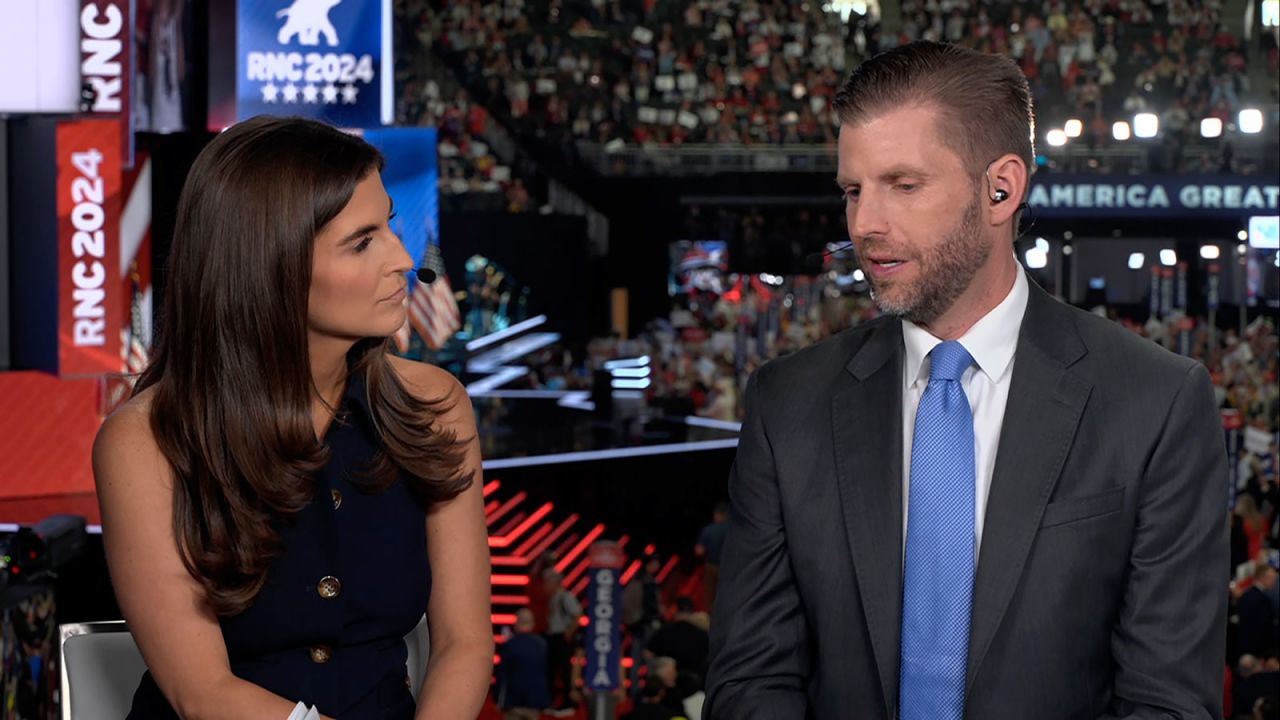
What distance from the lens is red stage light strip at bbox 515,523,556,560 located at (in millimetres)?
11320

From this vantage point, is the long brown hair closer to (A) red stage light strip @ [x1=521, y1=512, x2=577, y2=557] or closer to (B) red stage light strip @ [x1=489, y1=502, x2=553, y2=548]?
(B) red stage light strip @ [x1=489, y1=502, x2=553, y2=548]

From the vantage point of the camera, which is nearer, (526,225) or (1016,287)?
(1016,287)

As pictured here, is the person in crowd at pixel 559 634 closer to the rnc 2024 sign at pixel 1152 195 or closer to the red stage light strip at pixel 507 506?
the red stage light strip at pixel 507 506

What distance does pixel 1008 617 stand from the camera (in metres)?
1.81

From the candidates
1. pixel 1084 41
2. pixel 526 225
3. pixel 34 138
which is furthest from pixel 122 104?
pixel 1084 41

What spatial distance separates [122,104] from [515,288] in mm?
11048

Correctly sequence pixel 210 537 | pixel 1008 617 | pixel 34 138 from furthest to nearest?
pixel 34 138, pixel 210 537, pixel 1008 617

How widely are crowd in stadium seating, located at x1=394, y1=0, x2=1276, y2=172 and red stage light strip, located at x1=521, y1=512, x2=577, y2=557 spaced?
915cm

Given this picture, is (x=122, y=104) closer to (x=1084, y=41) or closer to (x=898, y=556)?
(x=898, y=556)

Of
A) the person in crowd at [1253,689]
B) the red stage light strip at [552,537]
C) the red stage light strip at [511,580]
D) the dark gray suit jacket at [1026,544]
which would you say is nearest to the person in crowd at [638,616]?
the red stage light strip at [511,580]

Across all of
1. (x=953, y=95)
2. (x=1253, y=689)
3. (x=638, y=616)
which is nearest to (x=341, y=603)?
(x=953, y=95)

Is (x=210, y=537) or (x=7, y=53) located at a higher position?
(x=7, y=53)

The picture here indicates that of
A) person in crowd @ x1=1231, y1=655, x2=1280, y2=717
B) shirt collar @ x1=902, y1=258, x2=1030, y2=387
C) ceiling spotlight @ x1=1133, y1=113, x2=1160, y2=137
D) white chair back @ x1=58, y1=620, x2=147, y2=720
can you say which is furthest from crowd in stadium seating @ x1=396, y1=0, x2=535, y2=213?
shirt collar @ x1=902, y1=258, x2=1030, y2=387

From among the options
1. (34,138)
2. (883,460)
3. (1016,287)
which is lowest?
(883,460)
